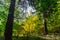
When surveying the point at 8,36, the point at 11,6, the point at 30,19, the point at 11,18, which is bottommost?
the point at 30,19

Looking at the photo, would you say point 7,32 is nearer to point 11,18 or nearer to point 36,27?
point 11,18

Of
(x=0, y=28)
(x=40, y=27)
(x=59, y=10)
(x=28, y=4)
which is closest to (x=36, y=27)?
(x=40, y=27)

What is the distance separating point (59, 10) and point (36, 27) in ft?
24.7

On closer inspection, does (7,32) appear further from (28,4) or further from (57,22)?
(57,22)

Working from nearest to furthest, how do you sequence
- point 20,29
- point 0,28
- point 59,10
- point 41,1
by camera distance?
point 41,1 < point 0,28 < point 59,10 < point 20,29

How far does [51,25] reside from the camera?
3133 cm

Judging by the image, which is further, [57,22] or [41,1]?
[57,22]

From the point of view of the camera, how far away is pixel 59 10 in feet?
82.8

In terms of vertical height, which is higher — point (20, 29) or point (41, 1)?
point (41, 1)

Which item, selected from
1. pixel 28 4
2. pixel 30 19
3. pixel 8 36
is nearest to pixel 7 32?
pixel 8 36

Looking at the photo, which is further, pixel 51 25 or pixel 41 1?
pixel 51 25

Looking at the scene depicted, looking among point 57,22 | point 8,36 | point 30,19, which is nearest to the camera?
point 8,36

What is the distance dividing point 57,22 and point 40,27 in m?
5.75

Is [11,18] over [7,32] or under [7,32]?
over
